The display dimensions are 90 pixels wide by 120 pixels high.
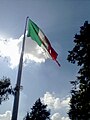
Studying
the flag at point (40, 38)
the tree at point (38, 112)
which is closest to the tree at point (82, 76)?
the flag at point (40, 38)

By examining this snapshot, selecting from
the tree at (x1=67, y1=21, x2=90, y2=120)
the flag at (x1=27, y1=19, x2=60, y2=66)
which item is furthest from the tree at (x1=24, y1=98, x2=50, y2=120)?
the flag at (x1=27, y1=19, x2=60, y2=66)

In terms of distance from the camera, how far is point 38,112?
8169cm

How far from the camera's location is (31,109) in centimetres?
8225

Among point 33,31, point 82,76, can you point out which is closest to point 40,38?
point 33,31

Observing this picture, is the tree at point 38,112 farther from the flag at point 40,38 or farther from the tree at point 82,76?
the flag at point 40,38

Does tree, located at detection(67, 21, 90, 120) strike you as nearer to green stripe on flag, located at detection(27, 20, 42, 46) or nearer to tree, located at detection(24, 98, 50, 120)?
green stripe on flag, located at detection(27, 20, 42, 46)

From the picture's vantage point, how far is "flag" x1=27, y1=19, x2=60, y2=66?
22.2 metres

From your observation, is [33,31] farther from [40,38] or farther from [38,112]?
[38,112]

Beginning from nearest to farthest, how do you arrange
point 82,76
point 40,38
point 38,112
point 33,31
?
1. point 33,31
2. point 40,38
3. point 82,76
4. point 38,112

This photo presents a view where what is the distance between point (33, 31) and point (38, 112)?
6098cm

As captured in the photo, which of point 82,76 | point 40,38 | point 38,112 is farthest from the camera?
point 38,112

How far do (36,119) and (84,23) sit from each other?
44.2m

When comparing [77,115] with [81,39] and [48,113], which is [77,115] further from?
[48,113]

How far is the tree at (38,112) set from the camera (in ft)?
266
